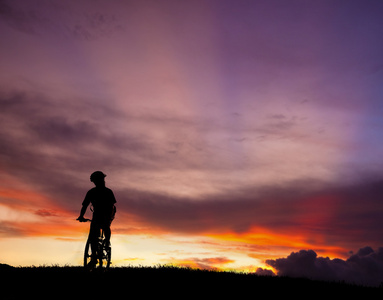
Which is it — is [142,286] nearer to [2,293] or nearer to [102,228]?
[102,228]

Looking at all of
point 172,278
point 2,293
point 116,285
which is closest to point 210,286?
point 172,278

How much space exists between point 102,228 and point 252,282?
623 centimetres

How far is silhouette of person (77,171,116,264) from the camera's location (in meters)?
15.9

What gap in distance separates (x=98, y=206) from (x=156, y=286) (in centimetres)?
377

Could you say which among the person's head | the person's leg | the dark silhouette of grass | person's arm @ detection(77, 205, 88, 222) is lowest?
the dark silhouette of grass

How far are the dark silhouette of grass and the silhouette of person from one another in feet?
4.54

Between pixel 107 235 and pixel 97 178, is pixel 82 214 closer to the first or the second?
pixel 107 235

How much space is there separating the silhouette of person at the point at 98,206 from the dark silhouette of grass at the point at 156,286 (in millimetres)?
1385

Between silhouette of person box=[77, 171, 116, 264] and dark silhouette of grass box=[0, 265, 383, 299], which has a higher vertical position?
silhouette of person box=[77, 171, 116, 264]

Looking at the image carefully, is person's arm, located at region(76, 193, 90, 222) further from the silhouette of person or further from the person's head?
the person's head

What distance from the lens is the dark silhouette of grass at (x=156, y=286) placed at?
13078 mm

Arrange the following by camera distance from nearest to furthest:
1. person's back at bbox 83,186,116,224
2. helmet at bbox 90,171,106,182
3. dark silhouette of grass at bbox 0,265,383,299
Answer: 1. dark silhouette of grass at bbox 0,265,383,299
2. helmet at bbox 90,171,106,182
3. person's back at bbox 83,186,116,224

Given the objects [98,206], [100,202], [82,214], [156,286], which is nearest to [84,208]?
[82,214]

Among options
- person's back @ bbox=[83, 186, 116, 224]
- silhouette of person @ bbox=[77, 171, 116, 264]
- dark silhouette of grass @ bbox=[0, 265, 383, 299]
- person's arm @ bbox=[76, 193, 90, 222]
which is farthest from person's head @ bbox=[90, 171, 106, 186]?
dark silhouette of grass @ bbox=[0, 265, 383, 299]
